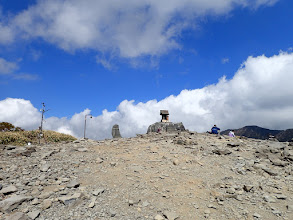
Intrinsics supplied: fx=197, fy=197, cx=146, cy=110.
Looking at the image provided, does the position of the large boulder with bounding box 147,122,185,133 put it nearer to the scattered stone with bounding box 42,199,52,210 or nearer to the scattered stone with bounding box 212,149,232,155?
the scattered stone with bounding box 212,149,232,155

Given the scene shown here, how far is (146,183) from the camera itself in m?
8.59

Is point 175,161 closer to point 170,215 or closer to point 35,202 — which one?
point 170,215

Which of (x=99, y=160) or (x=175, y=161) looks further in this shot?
(x=99, y=160)

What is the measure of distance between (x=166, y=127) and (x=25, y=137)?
1825cm

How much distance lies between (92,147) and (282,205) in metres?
10.8

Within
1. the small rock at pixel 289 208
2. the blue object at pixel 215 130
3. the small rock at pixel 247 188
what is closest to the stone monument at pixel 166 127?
the blue object at pixel 215 130

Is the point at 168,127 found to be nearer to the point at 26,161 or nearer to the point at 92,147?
the point at 92,147

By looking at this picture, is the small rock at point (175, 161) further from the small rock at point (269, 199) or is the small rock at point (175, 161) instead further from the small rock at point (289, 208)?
the small rock at point (289, 208)

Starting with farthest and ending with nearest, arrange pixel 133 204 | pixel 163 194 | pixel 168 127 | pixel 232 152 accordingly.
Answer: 1. pixel 168 127
2. pixel 232 152
3. pixel 163 194
4. pixel 133 204

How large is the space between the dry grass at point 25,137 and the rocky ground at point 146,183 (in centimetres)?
1106

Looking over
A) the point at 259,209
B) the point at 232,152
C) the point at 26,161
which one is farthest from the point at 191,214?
the point at 26,161

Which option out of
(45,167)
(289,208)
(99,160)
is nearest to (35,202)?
(45,167)

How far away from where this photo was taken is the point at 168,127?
1044 inches

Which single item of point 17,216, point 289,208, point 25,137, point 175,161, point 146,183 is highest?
point 25,137
